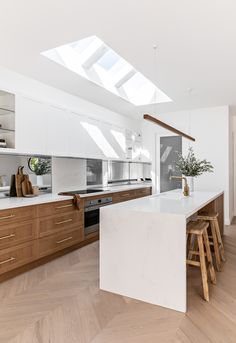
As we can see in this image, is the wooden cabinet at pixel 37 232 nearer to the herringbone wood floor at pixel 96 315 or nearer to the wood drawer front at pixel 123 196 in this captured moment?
the herringbone wood floor at pixel 96 315

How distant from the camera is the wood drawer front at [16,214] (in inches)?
106

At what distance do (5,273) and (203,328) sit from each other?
6.72 feet

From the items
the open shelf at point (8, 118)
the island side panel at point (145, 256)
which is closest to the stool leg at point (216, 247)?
the island side panel at point (145, 256)

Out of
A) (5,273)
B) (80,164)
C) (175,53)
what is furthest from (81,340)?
(80,164)

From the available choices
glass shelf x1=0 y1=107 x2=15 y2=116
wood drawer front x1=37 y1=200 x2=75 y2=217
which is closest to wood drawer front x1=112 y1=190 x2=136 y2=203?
wood drawer front x1=37 y1=200 x2=75 y2=217

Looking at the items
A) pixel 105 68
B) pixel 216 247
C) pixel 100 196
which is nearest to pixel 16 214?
pixel 100 196

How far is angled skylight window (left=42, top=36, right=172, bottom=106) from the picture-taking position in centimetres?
323

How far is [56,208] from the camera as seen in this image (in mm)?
3416

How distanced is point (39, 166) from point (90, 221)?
1.20 meters

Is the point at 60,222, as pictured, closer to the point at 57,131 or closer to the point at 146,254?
the point at 57,131

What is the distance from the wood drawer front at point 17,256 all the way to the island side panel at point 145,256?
99cm

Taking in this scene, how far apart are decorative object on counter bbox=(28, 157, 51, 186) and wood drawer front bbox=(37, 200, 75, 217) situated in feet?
2.07

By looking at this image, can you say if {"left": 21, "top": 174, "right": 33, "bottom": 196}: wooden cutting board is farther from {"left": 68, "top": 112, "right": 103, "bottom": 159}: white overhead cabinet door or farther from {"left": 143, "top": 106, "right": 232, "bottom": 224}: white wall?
{"left": 143, "top": 106, "right": 232, "bottom": 224}: white wall

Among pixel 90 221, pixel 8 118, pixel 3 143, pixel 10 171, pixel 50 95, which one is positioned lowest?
pixel 90 221
